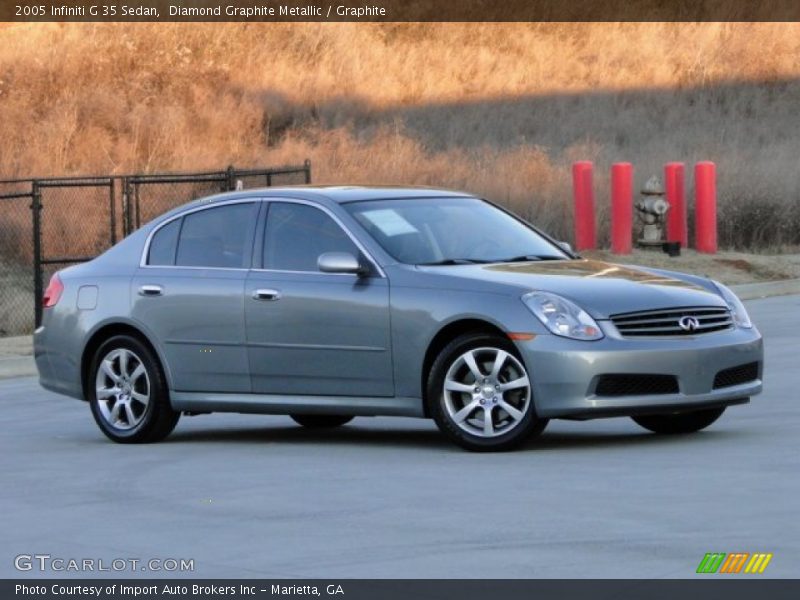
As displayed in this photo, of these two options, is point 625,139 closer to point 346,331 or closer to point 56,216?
point 56,216

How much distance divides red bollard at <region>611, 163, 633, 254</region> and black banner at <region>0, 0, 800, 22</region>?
2452 cm

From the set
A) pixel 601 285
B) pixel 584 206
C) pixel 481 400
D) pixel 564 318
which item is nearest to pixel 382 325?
pixel 481 400

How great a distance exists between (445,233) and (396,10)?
1808 inches

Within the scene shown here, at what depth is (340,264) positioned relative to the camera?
496 inches

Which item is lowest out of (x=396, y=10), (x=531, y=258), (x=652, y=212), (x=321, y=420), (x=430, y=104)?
(x=321, y=420)

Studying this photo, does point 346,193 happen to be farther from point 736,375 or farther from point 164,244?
point 736,375

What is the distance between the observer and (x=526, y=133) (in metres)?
49.7

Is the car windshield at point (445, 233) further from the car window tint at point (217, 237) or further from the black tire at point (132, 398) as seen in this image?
the black tire at point (132, 398)

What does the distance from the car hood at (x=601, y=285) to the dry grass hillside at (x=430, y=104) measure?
18.9 m

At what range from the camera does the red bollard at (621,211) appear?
28.4 metres

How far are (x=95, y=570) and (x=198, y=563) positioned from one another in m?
0.41

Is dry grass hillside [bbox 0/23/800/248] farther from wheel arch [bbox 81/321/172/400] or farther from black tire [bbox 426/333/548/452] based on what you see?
black tire [bbox 426/333/548/452]

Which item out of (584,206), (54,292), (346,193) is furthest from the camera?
(584,206)

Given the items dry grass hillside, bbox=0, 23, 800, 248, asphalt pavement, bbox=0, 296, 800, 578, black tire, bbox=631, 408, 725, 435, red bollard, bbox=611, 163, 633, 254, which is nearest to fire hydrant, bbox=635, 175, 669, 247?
red bollard, bbox=611, 163, 633, 254
